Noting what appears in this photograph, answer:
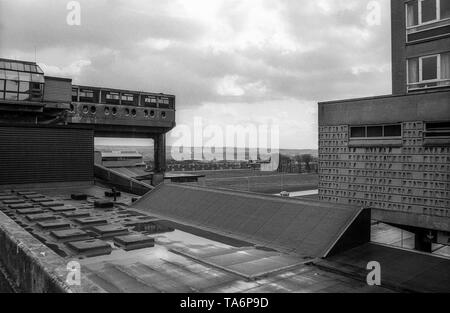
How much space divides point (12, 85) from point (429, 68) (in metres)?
46.5

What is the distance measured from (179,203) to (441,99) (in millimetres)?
18672

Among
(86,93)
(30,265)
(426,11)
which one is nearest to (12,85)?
(86,93)

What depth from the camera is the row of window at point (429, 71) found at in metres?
19.4

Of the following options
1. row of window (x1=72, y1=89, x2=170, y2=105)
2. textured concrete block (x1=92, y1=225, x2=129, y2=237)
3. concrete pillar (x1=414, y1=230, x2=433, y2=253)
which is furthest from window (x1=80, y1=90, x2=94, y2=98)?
concrete pillar (x1=414, y1=230, x2=433, y2=253)

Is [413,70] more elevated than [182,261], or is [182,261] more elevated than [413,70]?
[413,70]

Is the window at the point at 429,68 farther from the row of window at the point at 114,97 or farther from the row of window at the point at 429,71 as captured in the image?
the row of window at the point at 114,97

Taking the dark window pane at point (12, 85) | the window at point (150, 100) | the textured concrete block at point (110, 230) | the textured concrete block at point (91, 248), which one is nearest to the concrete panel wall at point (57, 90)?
the dark window pane at point (12, 85)

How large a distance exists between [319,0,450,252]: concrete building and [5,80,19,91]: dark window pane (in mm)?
40935

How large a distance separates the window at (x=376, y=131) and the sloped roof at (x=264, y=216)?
4157 mm

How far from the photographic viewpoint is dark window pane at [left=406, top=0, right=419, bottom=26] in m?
20.5

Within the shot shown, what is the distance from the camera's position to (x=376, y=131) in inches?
776

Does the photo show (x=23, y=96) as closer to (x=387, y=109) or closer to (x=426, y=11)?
(x=387, y=109)

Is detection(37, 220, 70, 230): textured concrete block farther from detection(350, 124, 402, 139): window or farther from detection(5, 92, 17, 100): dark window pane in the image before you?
detection(5, 92, 17, 100): dark window pane

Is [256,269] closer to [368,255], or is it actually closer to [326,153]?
[368,255]
